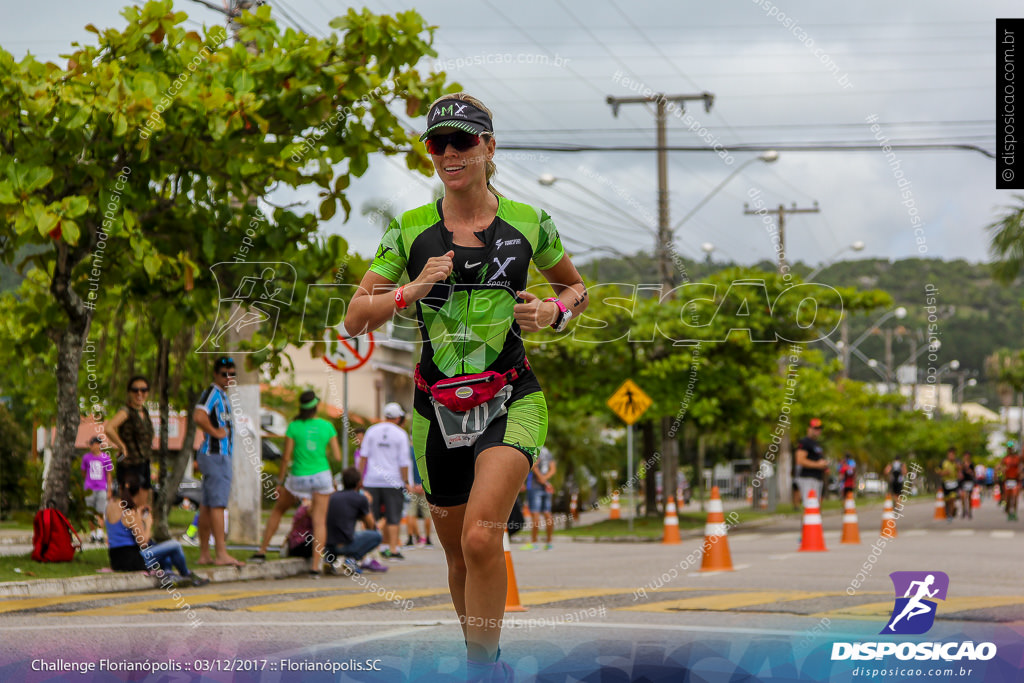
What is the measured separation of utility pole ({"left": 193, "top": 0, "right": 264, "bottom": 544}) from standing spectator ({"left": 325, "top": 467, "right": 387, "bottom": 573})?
286cm

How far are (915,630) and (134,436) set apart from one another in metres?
7.07

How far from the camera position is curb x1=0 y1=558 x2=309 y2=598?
9.30 m

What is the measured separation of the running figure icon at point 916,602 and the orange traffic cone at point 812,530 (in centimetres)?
1040

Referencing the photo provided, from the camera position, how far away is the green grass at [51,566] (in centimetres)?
980

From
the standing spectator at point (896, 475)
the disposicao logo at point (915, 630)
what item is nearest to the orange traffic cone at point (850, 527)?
the disposicao logo at point (915, 630)

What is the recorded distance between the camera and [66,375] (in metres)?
11.0

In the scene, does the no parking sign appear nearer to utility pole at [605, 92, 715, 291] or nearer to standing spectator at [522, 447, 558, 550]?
standing spectator at [522, 447, 558, 550]

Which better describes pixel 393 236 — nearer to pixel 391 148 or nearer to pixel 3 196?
pixel 3 196

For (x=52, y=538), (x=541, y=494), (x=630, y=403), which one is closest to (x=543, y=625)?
(x=52, y=538)

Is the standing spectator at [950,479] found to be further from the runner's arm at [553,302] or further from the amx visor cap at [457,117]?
the amx visor cap at [457,117]

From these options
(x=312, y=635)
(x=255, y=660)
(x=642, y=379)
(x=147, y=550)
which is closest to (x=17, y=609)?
(x=147, y=550)

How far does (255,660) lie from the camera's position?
5.41 m

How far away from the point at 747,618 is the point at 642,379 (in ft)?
62.5

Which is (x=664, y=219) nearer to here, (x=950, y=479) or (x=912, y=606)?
(x=950, y=479)
